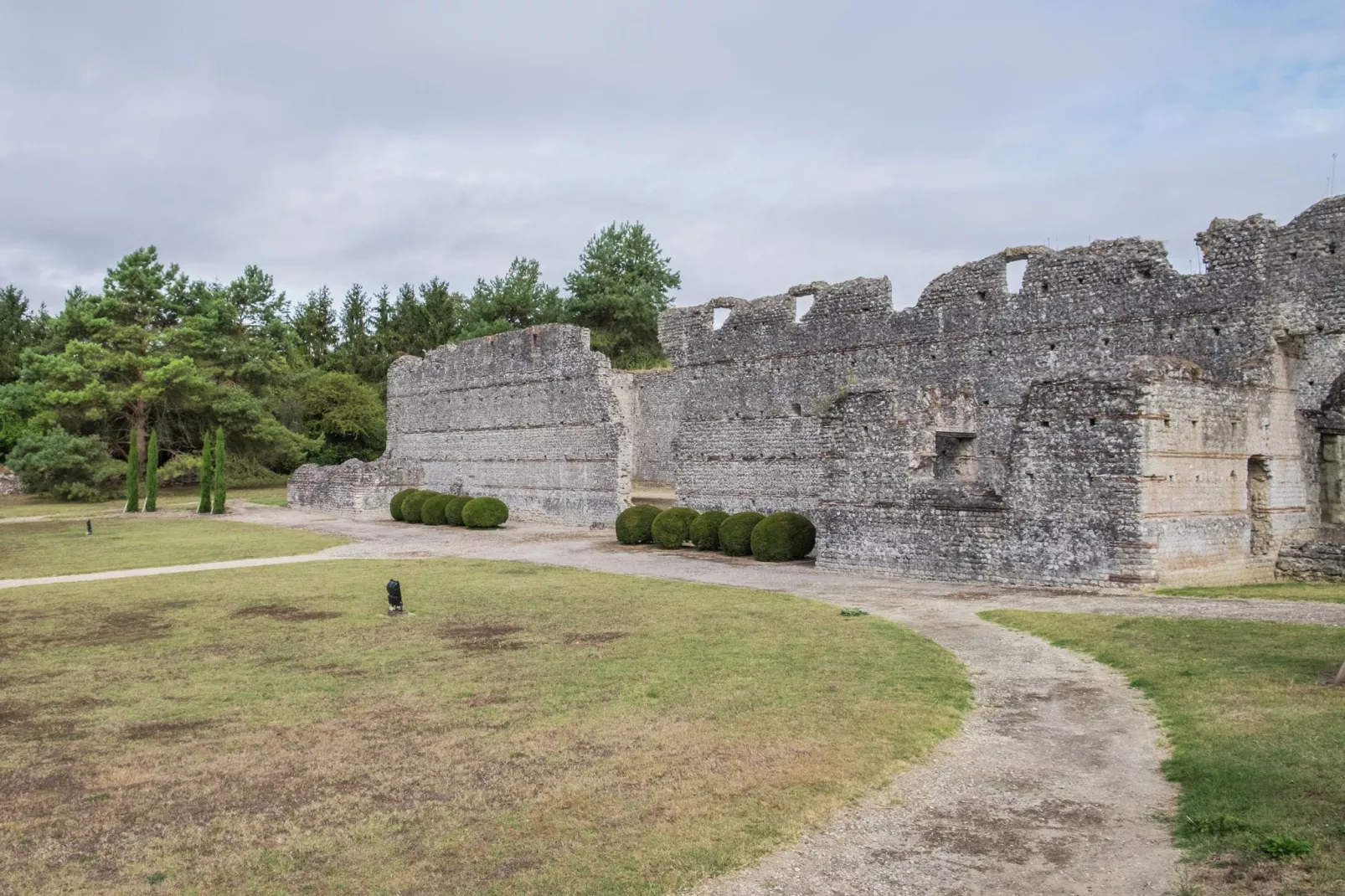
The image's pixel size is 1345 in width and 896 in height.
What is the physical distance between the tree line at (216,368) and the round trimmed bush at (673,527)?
26377 mm

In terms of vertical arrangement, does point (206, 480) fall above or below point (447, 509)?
above

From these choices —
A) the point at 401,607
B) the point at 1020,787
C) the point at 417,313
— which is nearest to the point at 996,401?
the point at 401,607

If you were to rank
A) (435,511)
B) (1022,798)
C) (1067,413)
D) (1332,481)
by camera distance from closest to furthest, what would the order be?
(1022,798), (1067,413), (1332,481), (435,511)

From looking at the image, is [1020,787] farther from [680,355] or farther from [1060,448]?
[680,355]

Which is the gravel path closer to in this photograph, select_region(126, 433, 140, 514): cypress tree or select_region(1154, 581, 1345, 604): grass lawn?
select_region(1154, 581, 1345, 604): grass lawn

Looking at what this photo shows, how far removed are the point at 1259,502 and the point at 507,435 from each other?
23222mm

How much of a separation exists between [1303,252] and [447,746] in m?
15.2

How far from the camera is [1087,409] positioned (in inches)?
605

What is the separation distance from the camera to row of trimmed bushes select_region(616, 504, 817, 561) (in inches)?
816

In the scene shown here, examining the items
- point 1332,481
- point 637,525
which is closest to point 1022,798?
point 1332,481

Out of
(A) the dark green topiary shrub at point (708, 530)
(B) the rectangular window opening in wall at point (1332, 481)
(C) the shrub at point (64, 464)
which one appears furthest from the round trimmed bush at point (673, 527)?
(C) the shrub at point (64, 464)

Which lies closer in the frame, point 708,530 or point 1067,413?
point 1067,413

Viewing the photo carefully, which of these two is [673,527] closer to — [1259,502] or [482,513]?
[482,513]

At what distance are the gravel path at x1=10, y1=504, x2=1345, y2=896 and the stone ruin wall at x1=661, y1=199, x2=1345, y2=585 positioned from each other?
2.25 m
